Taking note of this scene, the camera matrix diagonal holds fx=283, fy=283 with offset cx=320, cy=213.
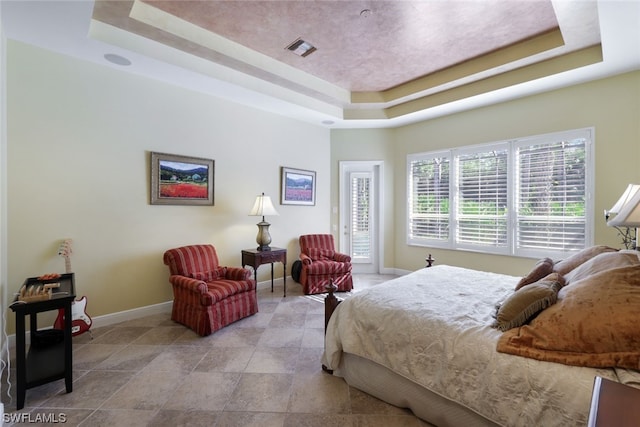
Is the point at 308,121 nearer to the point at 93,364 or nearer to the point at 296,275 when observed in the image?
the point at 296,275

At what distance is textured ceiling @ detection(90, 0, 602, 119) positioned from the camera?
2578 millimetres

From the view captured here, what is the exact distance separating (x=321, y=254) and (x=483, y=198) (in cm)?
272

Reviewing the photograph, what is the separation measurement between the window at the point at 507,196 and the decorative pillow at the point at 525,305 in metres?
2.71

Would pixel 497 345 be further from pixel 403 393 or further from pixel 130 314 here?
pixel 130 314

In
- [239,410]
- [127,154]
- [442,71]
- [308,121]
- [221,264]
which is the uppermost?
[442,71]

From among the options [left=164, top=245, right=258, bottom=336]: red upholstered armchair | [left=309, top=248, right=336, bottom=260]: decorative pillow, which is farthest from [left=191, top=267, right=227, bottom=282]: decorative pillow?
[left=309, top=248, right=336, bottom=260]: decorative pillow

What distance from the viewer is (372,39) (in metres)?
3.11

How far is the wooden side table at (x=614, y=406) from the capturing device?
79 cm

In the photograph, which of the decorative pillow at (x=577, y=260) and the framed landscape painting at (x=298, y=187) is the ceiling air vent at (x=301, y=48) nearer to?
the framed landscape painting at (x=298, y=187)

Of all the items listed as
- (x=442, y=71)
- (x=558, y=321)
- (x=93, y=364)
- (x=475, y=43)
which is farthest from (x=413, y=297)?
(x=442, y=71)

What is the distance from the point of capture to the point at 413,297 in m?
2.11

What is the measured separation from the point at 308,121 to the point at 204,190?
2270mm

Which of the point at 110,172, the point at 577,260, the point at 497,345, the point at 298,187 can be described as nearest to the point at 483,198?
the point at 577,260

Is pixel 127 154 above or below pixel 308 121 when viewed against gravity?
below
